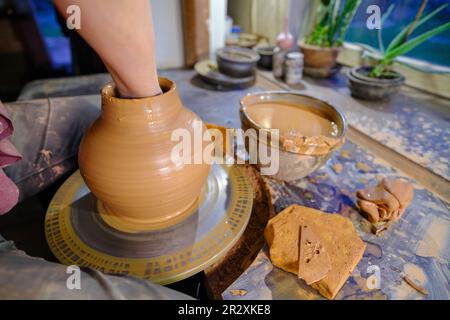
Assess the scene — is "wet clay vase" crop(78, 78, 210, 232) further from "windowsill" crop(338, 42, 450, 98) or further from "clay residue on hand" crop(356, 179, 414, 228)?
"windowsill" crop(338, 42, 450, 98)

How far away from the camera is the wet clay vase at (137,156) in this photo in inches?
34.1

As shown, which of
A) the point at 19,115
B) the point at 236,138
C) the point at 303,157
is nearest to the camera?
the point at 303,157

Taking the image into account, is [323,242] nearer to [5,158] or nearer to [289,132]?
[289,132]

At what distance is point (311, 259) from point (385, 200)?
432 mm

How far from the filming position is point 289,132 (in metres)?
1.25

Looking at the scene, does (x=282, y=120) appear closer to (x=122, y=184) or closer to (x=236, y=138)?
(x=236, y=138)

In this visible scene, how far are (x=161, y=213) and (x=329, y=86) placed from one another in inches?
A: 76.5

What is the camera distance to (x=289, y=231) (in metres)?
0.94

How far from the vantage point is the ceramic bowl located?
2285mm

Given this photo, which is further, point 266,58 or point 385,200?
point 266,58

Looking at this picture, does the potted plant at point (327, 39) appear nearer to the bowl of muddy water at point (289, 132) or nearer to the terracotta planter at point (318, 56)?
the terracotta planter at point (318, 56)

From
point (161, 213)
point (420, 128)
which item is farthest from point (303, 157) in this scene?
point (420, 128)

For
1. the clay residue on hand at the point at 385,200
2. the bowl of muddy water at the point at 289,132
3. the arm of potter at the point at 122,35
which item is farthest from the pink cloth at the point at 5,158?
the clay residue on hand at the point at 385,200

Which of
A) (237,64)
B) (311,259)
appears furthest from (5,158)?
(237,64)
